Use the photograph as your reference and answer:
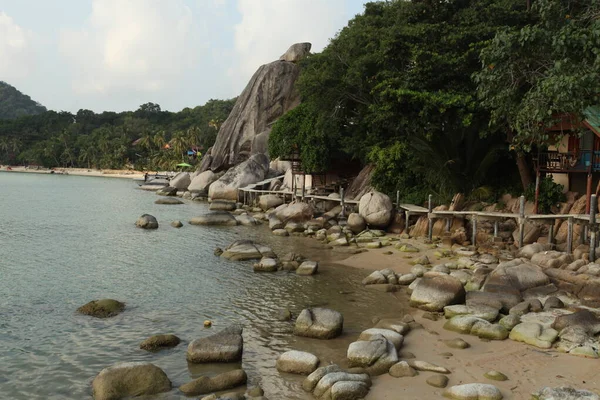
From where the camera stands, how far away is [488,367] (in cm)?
861

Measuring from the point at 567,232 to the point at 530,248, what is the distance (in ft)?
5.61

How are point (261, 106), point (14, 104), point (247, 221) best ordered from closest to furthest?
1. point (247, 221)
2. point (261, 106)
3. point (14, 104)

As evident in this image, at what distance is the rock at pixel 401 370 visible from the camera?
328 inches

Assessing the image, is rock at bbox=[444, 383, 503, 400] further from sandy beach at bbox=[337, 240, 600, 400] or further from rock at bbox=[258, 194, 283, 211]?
rock at bbox=[258, 194, 283, 211]

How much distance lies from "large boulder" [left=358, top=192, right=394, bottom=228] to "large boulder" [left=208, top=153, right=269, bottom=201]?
19.1 m

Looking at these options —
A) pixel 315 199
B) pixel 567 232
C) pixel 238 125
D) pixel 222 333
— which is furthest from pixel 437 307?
pixel 238 125

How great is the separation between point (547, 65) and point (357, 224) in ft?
39.2

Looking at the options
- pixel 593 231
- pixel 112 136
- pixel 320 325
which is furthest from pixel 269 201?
pixel 112 136

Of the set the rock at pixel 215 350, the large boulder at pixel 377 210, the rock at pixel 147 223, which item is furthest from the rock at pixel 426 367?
the rock at pixel 147 223

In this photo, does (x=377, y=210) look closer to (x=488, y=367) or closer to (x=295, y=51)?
(x=488, y=367)

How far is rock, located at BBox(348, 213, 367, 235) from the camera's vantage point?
23.0m

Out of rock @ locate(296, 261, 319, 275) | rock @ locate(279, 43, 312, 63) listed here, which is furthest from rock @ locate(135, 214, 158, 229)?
rock @ locate(279, 43, 312, 63)

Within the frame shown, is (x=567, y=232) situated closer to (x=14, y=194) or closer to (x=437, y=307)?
(x=437, y=307)

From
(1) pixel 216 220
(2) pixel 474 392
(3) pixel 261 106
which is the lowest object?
(2) pixel 474 392
